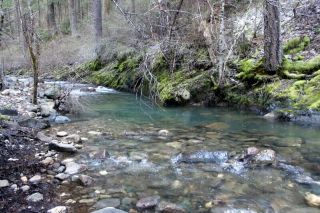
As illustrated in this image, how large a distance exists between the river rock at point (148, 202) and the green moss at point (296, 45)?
24.0 ft

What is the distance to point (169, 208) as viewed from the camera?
402 centimetres

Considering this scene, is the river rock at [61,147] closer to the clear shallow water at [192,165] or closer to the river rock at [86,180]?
the clear shallow water at [192,165]

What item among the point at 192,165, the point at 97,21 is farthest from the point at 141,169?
the point at 97,21

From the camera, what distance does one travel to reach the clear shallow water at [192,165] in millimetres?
4340

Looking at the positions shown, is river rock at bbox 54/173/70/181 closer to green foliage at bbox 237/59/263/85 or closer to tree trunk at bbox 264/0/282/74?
tree trunk at bbox 264/0/282/74

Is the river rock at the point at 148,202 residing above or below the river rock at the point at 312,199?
below

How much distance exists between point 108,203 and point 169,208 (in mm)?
686

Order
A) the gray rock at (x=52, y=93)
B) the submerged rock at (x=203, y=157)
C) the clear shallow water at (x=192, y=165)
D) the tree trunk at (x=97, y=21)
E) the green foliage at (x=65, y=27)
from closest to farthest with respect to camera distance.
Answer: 1. the clear shallow water at (x=192, y=165)
2. the submerged rock at (x=203, y=157)
3. the gray rock at (x=52, y=93)
4. the tree trunk at (x=97, y=21)
5. the green foliage at (x=65, y=27)

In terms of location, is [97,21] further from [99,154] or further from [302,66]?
[99,154]

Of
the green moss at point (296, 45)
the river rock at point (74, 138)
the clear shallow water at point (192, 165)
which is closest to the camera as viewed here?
the clear shallow water at point (192, 165)

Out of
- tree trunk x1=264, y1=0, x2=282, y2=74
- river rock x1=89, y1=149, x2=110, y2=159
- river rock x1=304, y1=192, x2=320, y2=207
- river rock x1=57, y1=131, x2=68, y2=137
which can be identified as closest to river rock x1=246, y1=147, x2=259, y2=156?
river rock x1=304, y1=192, x2=320, y2=207

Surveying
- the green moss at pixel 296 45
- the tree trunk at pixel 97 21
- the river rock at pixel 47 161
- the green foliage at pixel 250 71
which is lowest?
the river rock at pixel 47 161

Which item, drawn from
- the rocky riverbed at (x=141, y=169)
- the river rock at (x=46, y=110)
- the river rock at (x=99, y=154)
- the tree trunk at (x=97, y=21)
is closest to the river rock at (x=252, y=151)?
the rocky riverbed at (x=141, y=169)

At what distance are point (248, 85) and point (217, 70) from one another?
100 cm
